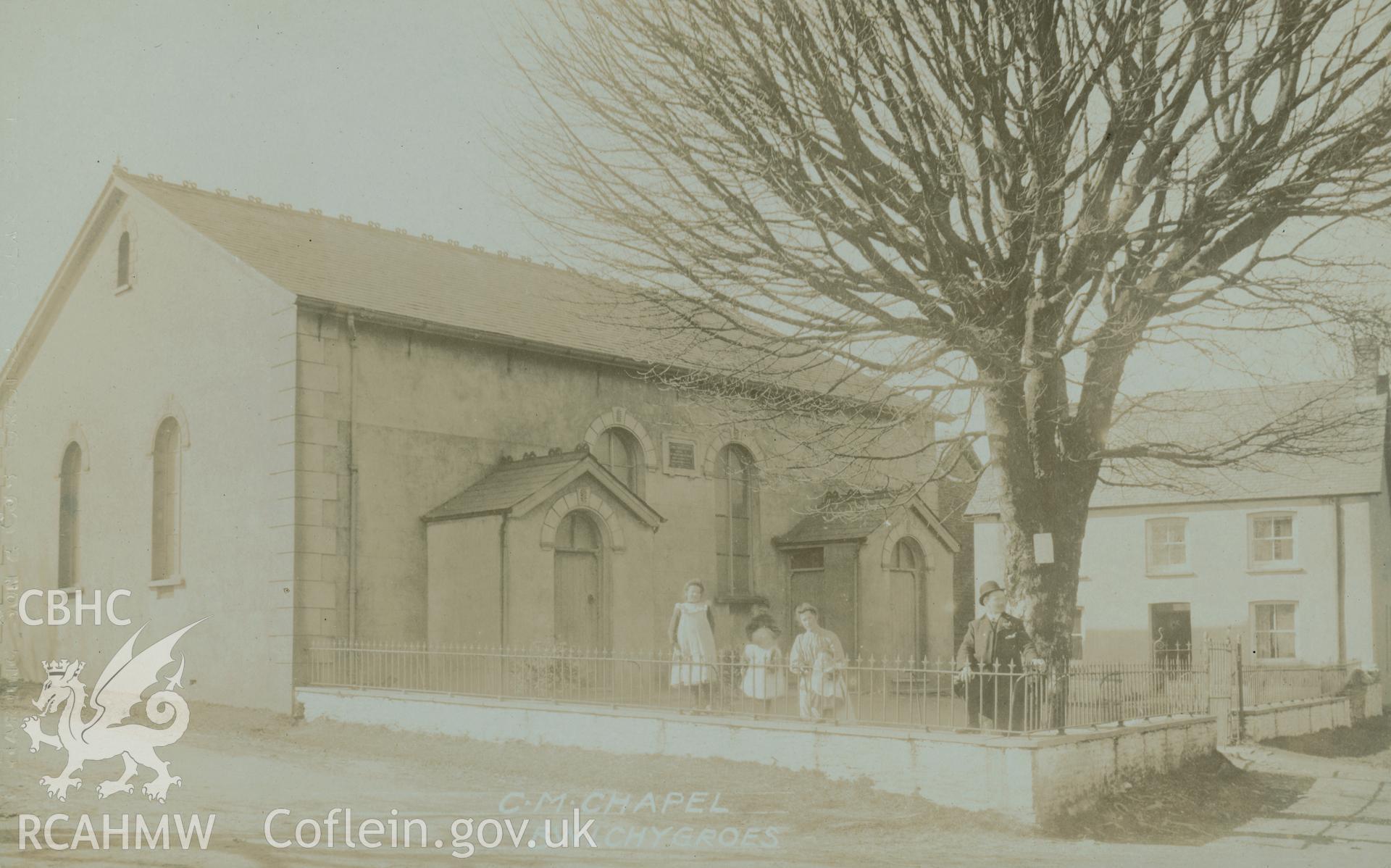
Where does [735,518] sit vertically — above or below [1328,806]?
above

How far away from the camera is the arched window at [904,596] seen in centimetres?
2217

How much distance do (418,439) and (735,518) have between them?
22.4 feet

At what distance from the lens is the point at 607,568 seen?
18.1 meters

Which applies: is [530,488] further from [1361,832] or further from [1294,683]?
[1294,683]

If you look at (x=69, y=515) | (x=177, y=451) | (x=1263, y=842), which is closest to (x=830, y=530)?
(x=177, y=451)

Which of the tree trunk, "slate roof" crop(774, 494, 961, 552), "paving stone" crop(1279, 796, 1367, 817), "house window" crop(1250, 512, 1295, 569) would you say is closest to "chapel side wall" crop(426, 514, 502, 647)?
"slate roof" crop(774, 494, 961, 552)

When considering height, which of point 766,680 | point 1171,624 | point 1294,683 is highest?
point 766,680

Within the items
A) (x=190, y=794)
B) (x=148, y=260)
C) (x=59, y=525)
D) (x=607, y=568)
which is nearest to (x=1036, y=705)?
(x=190, y=794)

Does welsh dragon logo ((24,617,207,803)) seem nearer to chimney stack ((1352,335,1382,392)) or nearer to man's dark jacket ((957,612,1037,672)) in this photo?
man's dark jacket ((957,612,1037,672))

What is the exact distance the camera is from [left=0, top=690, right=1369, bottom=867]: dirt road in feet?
28.8

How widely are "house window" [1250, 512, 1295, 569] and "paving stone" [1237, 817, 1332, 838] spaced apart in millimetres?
18875

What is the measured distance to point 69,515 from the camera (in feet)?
69.1

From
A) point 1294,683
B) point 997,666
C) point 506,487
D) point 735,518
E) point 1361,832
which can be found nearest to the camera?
point 997,666

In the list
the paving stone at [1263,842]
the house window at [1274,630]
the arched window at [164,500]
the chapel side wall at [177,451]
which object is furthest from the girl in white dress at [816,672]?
the house window at [1274,630]
